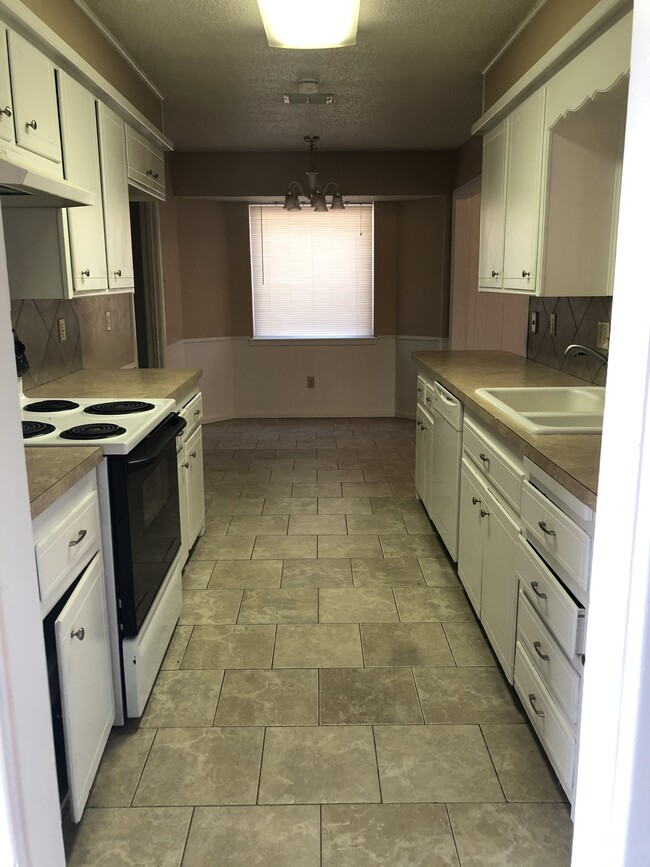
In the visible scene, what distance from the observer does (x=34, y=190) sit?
1.79 meters

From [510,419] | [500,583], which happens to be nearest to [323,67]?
[510,419]

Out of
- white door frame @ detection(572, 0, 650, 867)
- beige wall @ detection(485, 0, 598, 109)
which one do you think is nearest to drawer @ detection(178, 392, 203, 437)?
beige wall @ detection(485, 0, 598, 109)

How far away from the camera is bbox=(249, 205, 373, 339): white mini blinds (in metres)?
6.65

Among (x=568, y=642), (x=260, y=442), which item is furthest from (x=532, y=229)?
(x=260, y=442)

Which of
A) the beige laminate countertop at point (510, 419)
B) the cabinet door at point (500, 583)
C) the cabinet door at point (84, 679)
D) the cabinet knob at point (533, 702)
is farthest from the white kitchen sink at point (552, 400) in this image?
the cabinet door at point (84, 679)

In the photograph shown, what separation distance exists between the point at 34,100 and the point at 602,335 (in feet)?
7.54

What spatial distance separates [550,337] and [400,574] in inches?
57.6

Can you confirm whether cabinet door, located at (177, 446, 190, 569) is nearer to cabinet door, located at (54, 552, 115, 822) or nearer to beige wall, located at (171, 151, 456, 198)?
cabinet door, located at (54, 552, 115, 822)

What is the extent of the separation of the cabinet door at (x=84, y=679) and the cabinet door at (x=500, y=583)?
48.6 inches

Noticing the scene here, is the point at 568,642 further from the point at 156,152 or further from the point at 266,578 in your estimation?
the point at 156,152

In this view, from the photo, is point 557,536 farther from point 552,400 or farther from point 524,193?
point 524,193

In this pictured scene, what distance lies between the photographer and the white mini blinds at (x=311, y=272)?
6.65 metres

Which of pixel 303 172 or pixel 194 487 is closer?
pixel 194 487

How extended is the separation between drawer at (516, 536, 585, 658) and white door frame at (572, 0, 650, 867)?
814 mm
